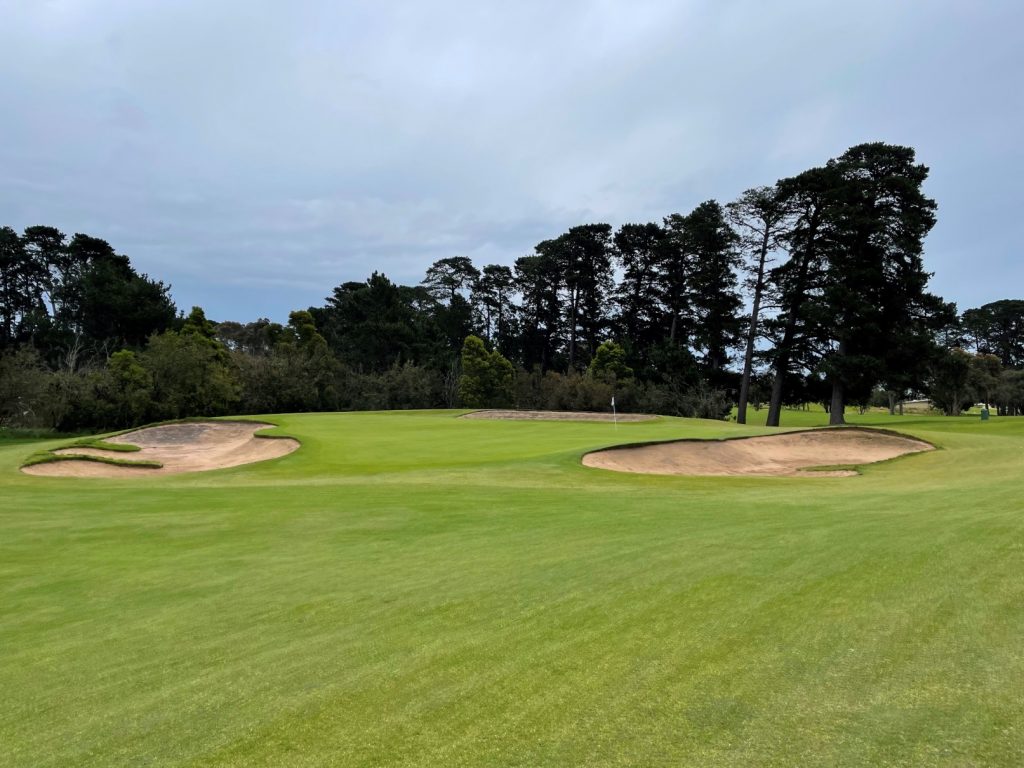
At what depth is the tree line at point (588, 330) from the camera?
41.1 meters

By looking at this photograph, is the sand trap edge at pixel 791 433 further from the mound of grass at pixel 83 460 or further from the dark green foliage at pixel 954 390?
the dark green foliage at pixel 954 390

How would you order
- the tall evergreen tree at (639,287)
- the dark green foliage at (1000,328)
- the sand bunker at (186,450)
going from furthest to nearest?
the dark green foliage at (1000,328) < the tall evergreen tree at (639,287) < the sand bunker at (186,450)

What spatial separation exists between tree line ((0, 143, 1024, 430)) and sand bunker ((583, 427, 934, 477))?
22537 millimetres

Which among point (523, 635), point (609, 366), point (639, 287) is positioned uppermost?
point (639, 287)

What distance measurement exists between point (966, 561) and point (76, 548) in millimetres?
10171

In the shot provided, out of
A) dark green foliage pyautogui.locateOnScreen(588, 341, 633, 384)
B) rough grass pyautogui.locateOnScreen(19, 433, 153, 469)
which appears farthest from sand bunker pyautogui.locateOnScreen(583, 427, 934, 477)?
dark green foliage pyautogui.locateOnScreen(588, 341, 633, 384)

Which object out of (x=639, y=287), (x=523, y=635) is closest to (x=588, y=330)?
(x=639, y=287)

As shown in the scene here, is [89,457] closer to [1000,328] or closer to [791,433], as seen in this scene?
[791,433]

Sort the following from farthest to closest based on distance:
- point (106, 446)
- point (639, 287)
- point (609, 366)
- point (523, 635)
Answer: point (639, 287) → point (609, 366) → point (106, 446) → point (523, 635)

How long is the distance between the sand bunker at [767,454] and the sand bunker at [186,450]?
1201 cm

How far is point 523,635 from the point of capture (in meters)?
4.36

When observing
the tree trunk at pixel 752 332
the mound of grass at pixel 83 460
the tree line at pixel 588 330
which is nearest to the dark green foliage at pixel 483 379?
the tree line at pixel 588 330

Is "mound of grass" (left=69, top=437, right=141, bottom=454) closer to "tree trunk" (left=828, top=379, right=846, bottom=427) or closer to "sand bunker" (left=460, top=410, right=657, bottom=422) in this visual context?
"sand bunker" (left=460, top=410, right=657, bottom=422)

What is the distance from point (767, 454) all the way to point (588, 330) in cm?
4943
